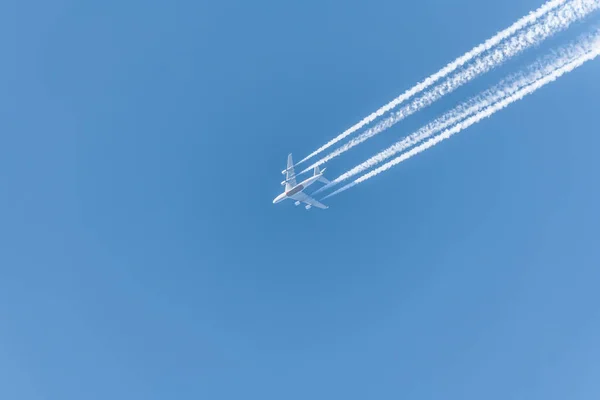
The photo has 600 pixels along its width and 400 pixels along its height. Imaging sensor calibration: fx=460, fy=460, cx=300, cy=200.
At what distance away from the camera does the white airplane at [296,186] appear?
3866 centimetres

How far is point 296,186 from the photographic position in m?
39.8

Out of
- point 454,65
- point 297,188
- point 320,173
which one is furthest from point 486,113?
point 297,188

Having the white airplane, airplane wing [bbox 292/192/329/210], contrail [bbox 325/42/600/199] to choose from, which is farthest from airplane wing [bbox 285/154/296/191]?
contrail [bbox 325/42/600/199]

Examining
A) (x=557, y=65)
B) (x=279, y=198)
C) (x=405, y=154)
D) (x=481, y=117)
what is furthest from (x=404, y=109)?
(x=279, y=198)

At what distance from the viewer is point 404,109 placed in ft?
99.9

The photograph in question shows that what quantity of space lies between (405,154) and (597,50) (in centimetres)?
1218

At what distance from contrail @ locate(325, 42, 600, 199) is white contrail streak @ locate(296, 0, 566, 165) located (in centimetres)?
294

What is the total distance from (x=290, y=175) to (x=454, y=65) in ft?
54.5

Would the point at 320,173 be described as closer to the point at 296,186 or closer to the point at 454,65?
the point at 296,186

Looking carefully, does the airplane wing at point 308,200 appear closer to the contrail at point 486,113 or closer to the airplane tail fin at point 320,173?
the airplane tail fin at point 320,173

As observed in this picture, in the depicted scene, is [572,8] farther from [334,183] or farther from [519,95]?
[334,183]

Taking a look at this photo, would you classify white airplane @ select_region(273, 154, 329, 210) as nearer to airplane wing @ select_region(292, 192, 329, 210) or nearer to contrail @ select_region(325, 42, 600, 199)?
airplane wing @ select_region(292, 192, 329, 210)

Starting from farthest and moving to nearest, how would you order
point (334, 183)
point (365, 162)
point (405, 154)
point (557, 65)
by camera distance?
point (334, 183), point (365, 162), point (405, 154), point (557, 65)

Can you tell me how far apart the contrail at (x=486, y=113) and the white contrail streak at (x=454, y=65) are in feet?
9.64
